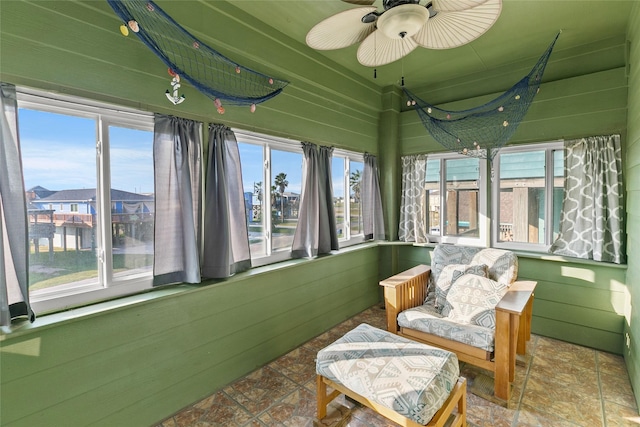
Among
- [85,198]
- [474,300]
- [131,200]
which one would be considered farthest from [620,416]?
[85,198]

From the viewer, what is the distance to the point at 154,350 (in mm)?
1801

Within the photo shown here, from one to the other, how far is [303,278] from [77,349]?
1.69 m

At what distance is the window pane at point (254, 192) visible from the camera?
249 centimetres

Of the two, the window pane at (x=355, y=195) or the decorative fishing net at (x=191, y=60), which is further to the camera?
the window pane at (x=355, y=195)

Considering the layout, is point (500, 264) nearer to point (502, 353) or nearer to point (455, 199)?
point (502, 353)

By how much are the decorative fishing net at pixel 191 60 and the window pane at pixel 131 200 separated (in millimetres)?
518

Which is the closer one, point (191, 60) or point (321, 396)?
→ point (321, 396)

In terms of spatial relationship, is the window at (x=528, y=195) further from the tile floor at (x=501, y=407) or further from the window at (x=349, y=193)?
the window at (x=349, y=193)

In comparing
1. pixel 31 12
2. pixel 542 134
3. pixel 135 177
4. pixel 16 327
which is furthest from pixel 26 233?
pixel 542 134

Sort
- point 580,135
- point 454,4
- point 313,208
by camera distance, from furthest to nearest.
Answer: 1. point 313,208
2. point 580,135
3. point 454,4

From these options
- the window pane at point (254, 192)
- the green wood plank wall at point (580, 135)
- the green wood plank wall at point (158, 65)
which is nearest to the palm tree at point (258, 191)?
the window pane at point (254, 192)

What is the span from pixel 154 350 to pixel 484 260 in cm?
270

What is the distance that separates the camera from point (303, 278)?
9.14ft

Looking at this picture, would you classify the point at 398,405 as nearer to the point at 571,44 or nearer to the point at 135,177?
the point at 135,177
